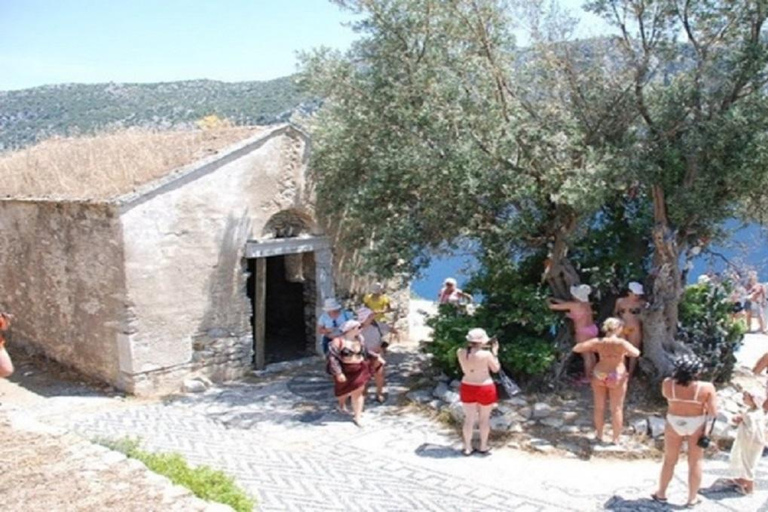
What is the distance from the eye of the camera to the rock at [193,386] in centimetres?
1112

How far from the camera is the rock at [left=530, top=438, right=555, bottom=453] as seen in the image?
28.4 feet

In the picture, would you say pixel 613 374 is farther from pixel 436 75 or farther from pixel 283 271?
pixel 283 271

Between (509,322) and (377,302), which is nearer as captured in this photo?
(509,322)

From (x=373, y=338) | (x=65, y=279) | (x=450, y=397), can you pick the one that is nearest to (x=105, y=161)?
(x=65, y=279)

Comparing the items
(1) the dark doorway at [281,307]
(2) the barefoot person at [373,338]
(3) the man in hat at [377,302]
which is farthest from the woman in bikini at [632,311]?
(1) the dark doorway at [281,307]

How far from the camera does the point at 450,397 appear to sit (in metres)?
9.88

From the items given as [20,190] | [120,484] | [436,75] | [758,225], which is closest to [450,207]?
[436,75]

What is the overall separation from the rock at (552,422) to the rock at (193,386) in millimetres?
5130

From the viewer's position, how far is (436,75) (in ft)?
33.6

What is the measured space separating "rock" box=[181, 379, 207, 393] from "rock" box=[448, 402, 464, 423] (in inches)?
158

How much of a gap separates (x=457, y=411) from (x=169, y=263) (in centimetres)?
476

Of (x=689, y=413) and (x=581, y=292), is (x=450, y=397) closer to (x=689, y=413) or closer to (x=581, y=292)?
(x=581, y=292)

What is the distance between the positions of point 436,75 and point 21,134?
1409 inches

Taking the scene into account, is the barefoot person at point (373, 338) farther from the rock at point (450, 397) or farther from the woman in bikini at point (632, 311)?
the woman in bikini at point (632, 311)
